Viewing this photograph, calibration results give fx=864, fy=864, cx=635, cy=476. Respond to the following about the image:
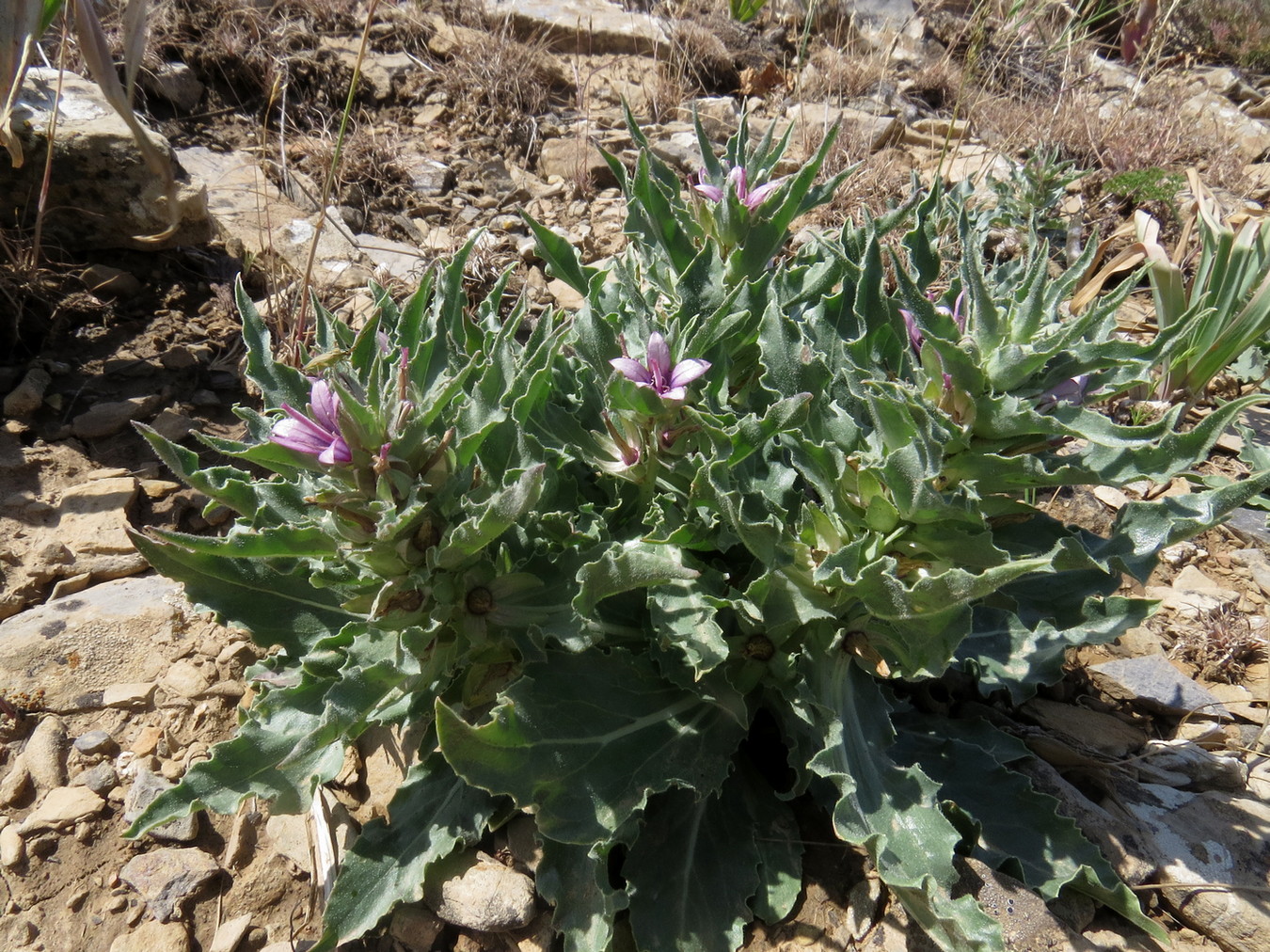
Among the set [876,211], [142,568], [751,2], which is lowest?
[142,568]

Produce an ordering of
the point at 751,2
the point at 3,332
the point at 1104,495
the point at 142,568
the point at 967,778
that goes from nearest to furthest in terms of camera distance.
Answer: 1. the point at 967,778
2. the point at 142,568
3. the point at 3,332
4. the point at 1104,495
5. the point at 751,2

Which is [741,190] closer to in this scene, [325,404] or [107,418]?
[325,404]

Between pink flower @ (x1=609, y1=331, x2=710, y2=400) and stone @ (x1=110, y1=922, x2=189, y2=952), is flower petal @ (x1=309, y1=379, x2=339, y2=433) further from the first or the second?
stone @ (x1=110, y1=922, x2=189, y2=952)

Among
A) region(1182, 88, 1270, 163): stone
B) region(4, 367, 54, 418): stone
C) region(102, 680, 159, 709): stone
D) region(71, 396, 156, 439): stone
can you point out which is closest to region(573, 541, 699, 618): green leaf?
region(102, 680, 159, 709): stone

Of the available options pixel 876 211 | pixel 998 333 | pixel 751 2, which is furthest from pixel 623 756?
pixel 751 2

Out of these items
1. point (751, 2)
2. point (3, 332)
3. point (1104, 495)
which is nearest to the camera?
point (3, 332)

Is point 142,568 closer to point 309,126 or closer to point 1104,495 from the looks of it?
point 309,126

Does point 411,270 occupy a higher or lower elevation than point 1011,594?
lower
